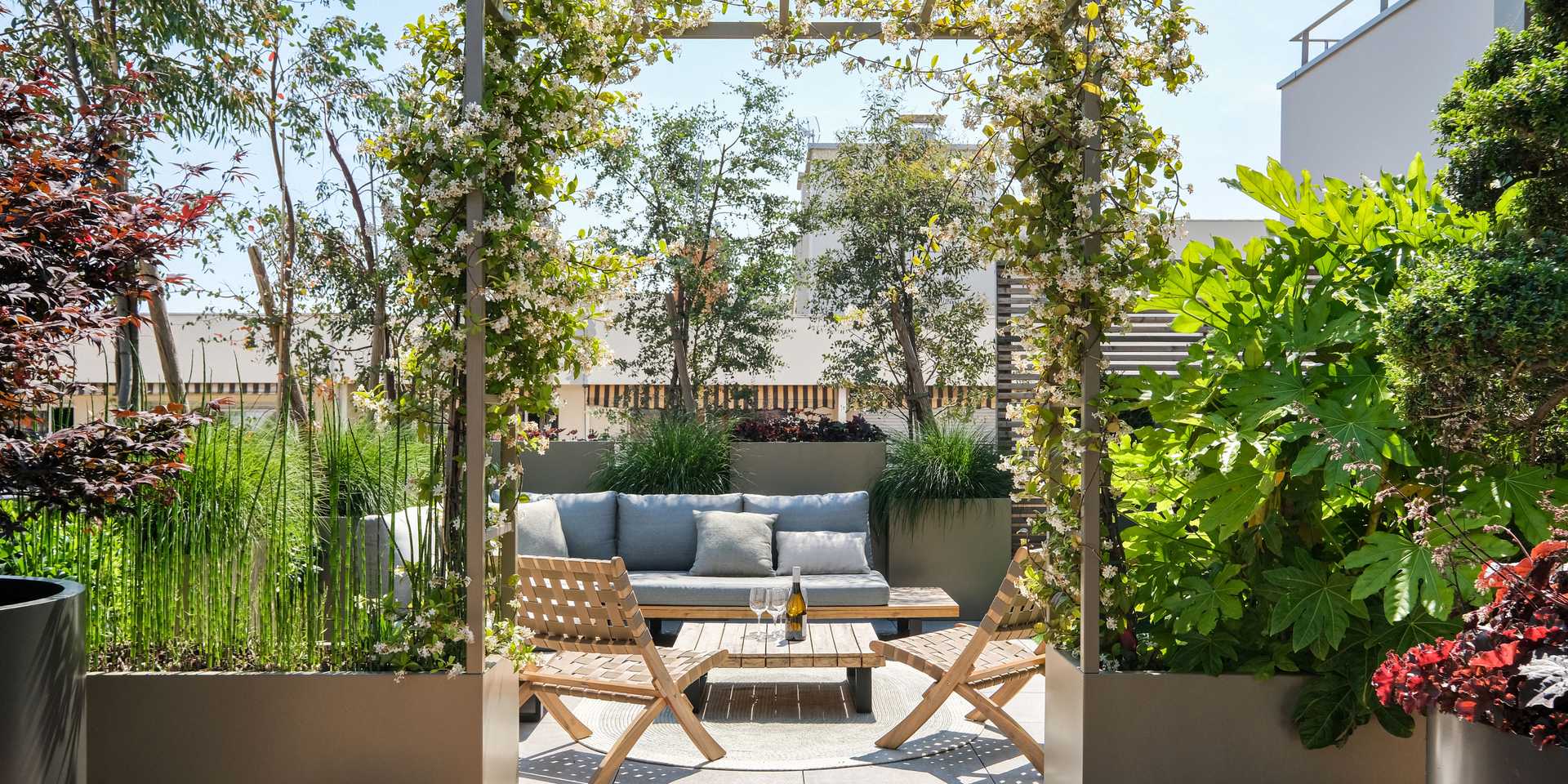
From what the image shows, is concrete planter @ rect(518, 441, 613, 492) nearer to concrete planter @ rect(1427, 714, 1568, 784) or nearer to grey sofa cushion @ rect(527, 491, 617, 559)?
grey sofa cushion @ rect(527, 491, 617, 559)

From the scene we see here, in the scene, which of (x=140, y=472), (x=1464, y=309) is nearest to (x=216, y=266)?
(x=140, y=472)

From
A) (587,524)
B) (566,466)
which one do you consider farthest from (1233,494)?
(566,466)

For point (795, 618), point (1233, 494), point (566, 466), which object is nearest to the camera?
point (1233, 494)

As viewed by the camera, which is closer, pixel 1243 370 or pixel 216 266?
pixel 1243 370

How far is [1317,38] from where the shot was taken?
9969 mm

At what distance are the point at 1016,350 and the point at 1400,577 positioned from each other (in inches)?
168

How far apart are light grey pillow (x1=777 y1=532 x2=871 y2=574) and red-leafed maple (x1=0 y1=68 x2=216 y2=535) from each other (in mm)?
4025

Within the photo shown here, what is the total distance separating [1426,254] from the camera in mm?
2605

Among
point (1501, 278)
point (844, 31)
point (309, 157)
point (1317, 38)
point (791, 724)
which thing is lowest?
point (791, 724)

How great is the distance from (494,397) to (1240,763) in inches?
88.2

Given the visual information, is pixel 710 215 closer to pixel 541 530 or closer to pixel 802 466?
pixel 802 466

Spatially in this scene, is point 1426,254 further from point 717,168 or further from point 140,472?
point 717,168

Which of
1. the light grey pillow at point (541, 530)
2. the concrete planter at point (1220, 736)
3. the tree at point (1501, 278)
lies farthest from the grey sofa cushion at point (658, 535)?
the tree at point (1501, 278)

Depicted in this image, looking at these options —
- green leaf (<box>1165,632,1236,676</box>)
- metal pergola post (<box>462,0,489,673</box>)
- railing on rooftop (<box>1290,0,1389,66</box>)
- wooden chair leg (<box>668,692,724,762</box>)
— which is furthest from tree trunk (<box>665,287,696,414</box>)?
green leaf (<box>1165,632,1236,676</box>)
